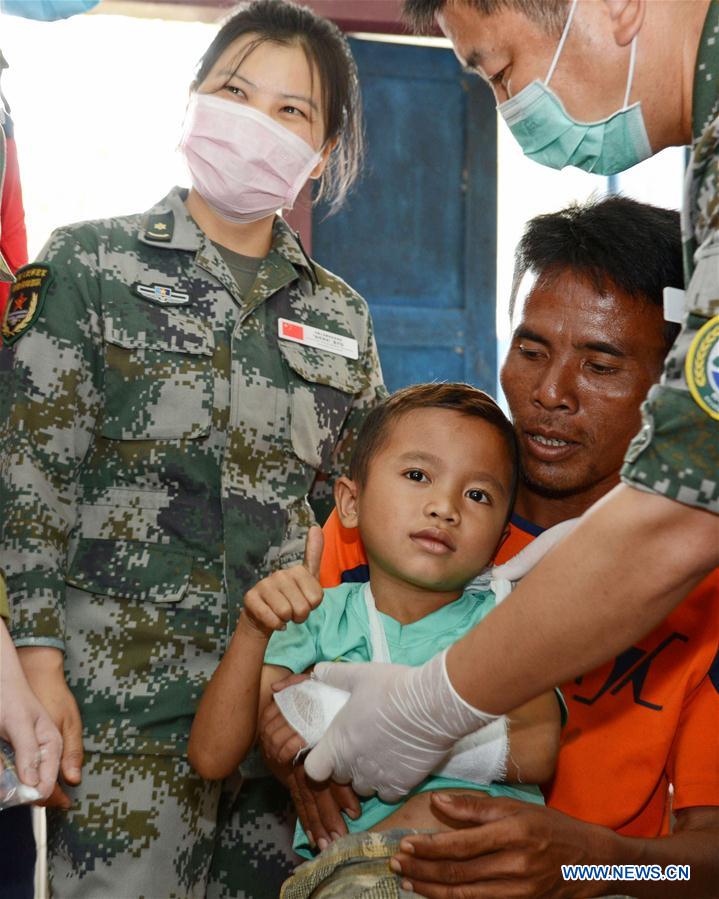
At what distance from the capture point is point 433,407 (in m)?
1.91

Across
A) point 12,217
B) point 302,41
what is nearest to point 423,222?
point 302,41

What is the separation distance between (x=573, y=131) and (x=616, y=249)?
46 centimetres

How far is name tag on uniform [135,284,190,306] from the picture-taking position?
86.5 inches

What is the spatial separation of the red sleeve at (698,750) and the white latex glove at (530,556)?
35 cm

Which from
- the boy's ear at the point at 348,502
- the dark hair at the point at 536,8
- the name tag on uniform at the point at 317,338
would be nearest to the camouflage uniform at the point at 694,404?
the dark hair at the point at 536,8

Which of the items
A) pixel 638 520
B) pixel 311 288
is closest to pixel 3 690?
pixel 638 520

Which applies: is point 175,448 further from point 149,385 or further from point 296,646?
point 296,646

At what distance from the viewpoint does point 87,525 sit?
208 centimetres

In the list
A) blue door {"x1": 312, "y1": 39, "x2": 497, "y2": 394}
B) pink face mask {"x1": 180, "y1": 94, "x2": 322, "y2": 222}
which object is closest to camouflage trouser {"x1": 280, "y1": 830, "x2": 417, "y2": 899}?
pink face mask {"x1": 180, "y1": 94, "x2": 322, "y2": 222}

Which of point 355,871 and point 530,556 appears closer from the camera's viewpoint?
point 355,871

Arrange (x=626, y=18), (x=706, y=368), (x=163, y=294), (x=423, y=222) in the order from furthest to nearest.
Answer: (x=423, y=222)
(x=163, y=294)
(x=626, y=18)
(x=706, y=368)

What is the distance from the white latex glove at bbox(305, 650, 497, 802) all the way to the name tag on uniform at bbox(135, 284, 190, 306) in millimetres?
902

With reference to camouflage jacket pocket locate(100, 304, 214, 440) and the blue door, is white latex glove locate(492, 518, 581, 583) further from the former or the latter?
the blue door

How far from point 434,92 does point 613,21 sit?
300 cm
